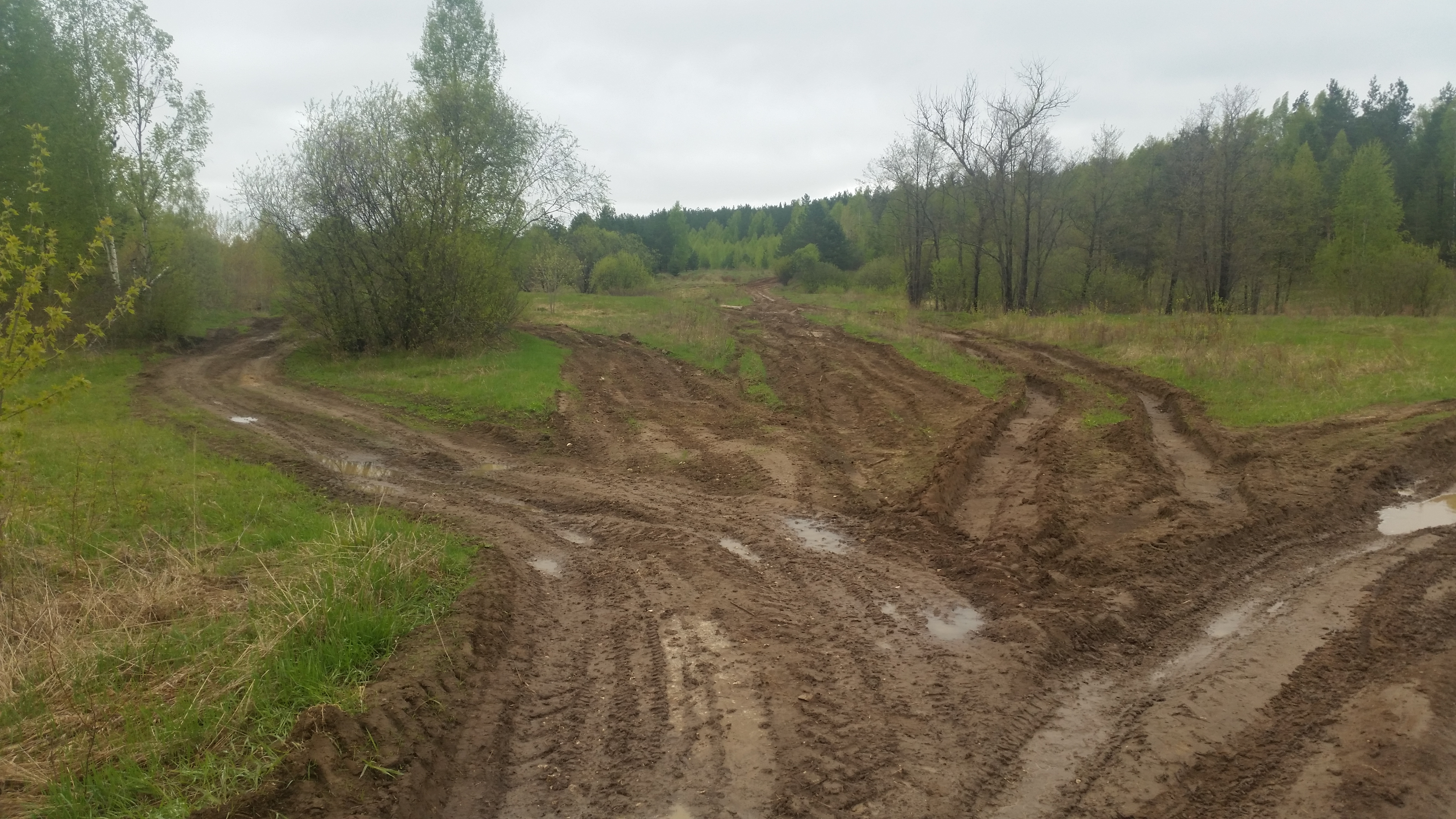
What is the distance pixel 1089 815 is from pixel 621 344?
22662mm

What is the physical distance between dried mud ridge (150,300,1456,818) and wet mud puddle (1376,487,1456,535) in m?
0.21

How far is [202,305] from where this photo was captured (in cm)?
3762

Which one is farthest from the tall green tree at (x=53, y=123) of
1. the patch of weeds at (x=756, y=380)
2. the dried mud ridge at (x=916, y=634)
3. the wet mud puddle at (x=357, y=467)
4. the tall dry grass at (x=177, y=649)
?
the tall dry grass at (x=177, y=649)

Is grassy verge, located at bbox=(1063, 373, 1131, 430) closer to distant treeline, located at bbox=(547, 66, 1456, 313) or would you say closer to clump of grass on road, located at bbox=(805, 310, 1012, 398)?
clump of grass on road, located at bbox=(805, 310, 1012, 398)

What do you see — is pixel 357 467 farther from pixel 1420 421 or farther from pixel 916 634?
pixel 1420 421

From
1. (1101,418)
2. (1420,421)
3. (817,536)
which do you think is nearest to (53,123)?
(817,536)

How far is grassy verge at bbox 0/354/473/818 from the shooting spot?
4094mm

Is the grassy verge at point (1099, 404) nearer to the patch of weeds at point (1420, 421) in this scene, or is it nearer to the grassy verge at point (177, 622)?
the patch of weeds at point (1420, 421)

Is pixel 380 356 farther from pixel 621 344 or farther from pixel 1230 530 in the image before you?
pixel 1230 530

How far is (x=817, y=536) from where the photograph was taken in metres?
8.32

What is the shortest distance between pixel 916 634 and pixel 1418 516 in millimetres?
6643

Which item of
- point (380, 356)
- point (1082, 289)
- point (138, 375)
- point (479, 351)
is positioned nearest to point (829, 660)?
point (479, 351)

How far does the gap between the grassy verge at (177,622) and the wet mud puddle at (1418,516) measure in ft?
30.9

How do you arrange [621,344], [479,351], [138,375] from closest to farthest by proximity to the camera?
[138,375] → [479,351] → [621,344]
